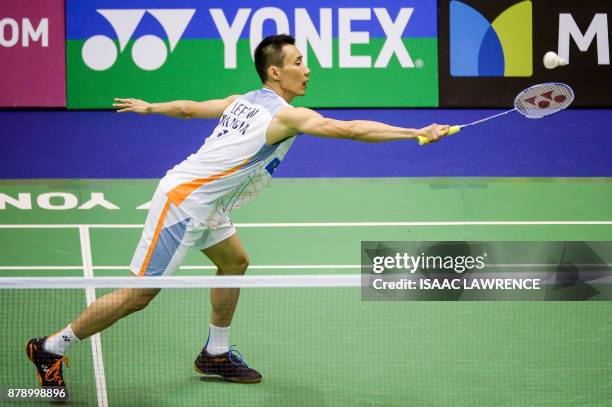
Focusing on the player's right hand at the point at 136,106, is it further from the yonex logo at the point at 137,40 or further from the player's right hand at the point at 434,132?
the yonex logo at the point at 137,40

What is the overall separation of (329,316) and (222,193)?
1421mm

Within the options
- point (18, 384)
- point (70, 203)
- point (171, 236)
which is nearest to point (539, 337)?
point (171, 236)

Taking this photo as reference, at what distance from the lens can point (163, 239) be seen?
181 inches

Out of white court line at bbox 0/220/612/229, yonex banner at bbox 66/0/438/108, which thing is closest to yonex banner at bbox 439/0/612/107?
yonex banner at bbox 66/0/438/108

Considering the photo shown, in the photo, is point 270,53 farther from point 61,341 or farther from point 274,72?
point 61,341

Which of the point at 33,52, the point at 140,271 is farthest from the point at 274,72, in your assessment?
the point at 33,52

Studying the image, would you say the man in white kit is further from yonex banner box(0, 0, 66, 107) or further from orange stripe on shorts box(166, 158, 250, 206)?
yonex banner box(0, 0, 66, 107)

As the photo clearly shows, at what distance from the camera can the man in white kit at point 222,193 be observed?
14.7ft

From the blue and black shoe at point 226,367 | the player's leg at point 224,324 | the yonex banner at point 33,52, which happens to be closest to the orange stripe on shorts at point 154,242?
the player's leg at point 224,324

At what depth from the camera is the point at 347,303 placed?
19.6 feet

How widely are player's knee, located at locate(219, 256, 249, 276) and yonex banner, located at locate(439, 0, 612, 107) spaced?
4.70 meters

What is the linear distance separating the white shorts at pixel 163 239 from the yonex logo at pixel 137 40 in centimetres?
487

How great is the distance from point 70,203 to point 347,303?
3.42 meters

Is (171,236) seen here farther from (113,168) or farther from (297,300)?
(113,168)
